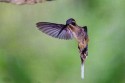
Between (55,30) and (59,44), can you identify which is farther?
(59,44)

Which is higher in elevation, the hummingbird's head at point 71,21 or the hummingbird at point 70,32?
the hummingbird's head at point 71,21

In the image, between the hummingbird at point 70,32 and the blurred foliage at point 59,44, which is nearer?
the hummingbird at point 70,32

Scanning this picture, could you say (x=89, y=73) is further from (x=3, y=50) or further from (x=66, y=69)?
(x=3, y=50)

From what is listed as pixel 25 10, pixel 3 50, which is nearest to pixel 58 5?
pixel 25 10
